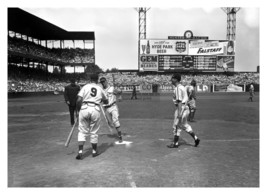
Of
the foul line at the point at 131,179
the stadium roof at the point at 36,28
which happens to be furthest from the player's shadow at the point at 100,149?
the stadium roof at the point at 36,28

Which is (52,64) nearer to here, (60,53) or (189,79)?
(60,53)

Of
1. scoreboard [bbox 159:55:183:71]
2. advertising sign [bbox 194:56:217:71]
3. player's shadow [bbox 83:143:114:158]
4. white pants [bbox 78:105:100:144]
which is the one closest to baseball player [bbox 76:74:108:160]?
white pants [bbox 78:105:100:144]

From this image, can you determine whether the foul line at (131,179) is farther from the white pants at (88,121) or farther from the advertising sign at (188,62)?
the advertising sign at (188,62)

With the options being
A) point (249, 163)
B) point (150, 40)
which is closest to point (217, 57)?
point (150, 40)

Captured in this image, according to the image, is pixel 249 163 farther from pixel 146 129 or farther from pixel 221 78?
pixel 221 78

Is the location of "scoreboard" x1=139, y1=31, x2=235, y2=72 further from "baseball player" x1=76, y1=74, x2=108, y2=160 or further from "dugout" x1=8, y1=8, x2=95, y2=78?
"baseball player" x1=76, y1=74, x2=108, y2=160

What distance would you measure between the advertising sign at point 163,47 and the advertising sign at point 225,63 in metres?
7.63

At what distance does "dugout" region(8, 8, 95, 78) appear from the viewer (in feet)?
120

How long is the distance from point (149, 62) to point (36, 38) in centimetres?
2525

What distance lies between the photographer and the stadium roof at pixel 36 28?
1361 inches

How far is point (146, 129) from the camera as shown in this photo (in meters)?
9.09
